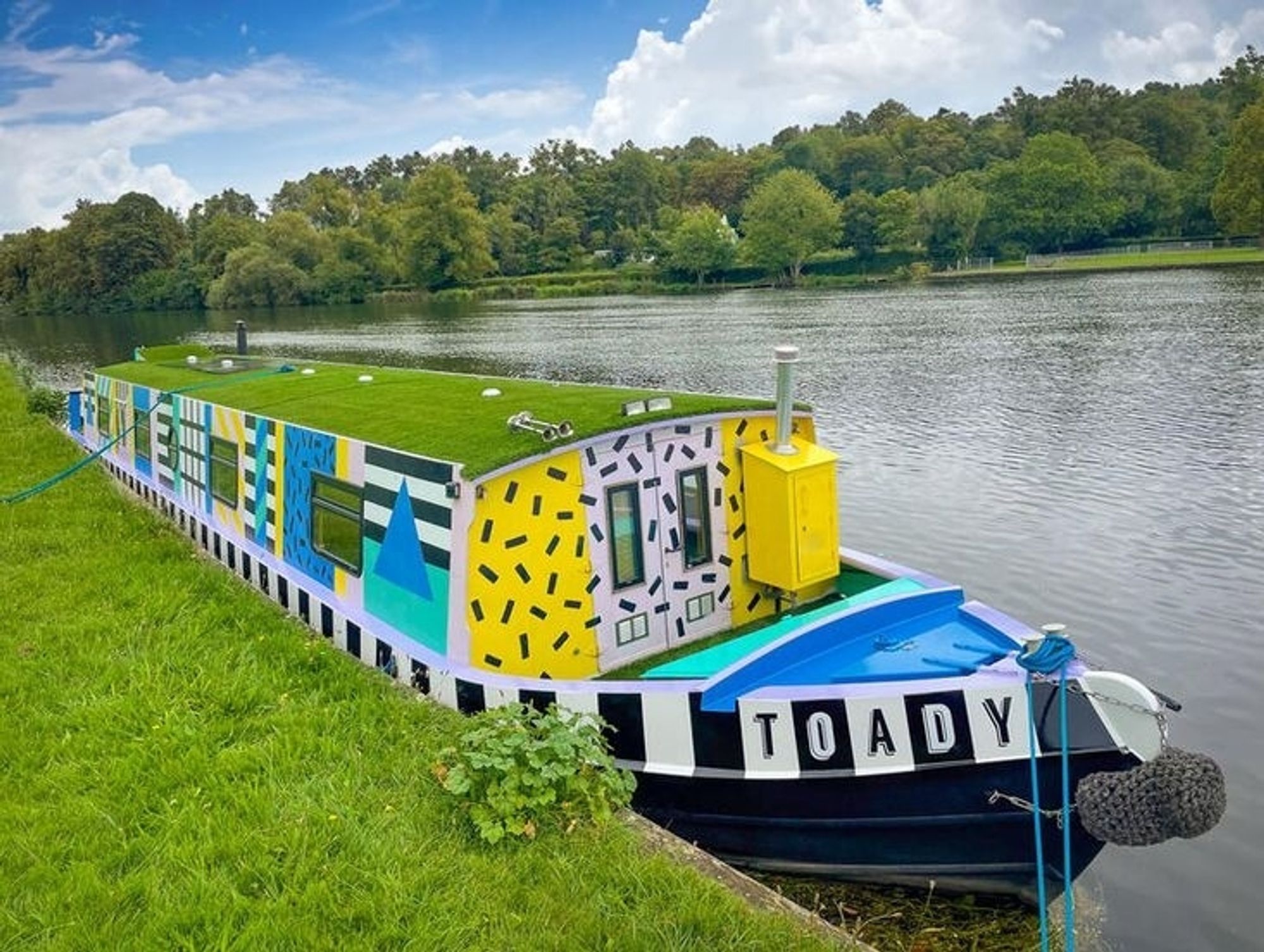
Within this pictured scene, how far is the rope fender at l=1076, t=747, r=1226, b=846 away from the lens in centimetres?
464

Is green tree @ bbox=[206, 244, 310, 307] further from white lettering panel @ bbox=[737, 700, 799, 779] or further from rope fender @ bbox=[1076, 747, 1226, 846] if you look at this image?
rope fender @ bbox=[1076, 747, 1226, 846]

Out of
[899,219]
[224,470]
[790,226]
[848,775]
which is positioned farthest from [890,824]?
[790,226]

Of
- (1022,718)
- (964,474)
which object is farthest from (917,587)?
(964,474)

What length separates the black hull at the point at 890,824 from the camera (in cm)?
571

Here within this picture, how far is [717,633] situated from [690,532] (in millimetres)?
863

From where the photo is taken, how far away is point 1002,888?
604 cm

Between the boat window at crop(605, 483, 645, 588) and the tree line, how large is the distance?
274ft

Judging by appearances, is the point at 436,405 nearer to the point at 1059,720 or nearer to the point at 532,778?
the point at 532,778

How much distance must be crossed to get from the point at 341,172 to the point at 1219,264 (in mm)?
140512

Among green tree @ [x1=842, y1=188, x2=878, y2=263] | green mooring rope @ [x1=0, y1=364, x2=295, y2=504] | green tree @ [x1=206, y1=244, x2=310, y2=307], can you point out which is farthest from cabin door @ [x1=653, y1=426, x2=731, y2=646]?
green tree @ [x1=206, y1=244, x2=310, y2=307]

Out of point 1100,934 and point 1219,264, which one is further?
point 1219,264

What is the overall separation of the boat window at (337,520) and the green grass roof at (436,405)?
473 millimetres

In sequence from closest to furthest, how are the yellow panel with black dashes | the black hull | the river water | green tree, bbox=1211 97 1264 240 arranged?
the black hull → the yellow panel with black dashes → the river water → green tree, bbox=1211 97 1264 240

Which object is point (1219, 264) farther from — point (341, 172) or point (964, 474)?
point (341, 172)
